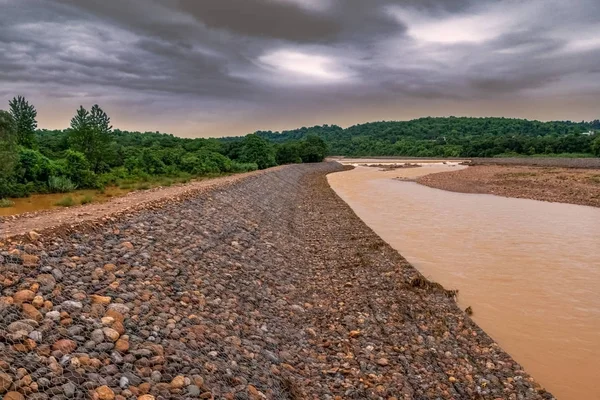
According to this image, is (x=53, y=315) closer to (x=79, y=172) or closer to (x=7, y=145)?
(x=7, y=145)

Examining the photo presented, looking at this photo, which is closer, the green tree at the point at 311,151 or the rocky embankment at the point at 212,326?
the rocky embankment at the point at 212,326

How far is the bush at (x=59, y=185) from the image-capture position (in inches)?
1451

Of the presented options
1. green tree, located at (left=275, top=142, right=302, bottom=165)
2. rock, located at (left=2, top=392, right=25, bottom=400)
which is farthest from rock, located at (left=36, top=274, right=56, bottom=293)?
green tree, located at (left=275, top=142, right=302, bottom=165)

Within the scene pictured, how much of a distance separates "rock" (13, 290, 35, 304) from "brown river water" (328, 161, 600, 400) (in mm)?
10251

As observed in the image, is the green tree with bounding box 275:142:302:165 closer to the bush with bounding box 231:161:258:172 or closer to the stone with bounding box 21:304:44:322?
the bush with bounding box 231:161:258:172

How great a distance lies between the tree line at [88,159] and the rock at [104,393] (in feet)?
105

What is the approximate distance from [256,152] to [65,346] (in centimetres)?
7249

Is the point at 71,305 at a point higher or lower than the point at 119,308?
higher

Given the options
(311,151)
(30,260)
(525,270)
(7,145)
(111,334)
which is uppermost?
(311,151)

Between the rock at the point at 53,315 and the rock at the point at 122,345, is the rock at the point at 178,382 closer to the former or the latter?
the rock at the point at 122,345

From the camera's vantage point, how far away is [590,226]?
2597 centimetres

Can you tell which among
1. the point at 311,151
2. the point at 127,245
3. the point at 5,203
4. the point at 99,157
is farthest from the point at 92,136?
the point at 311,151

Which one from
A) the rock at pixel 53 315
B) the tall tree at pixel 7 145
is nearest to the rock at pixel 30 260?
the rock at pixel 53 315

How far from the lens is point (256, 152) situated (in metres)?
77.4
